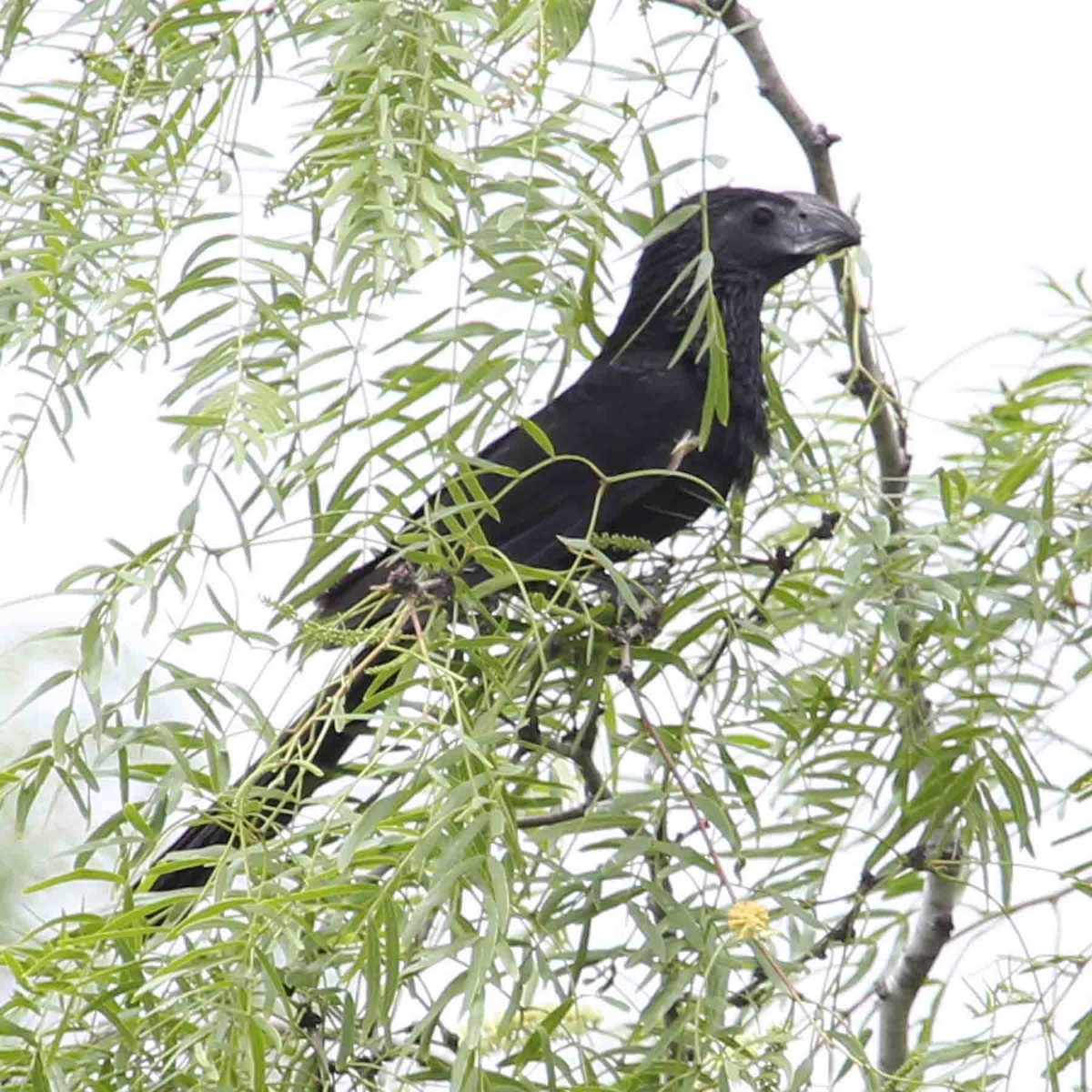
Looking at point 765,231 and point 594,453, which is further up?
point 765,231

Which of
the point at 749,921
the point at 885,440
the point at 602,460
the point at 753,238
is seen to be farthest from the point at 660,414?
the point at 749,921

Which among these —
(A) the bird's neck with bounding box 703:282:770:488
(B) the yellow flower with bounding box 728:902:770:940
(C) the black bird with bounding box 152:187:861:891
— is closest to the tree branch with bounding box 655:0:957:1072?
(C) the black bird with bounding box 152:187:861:891

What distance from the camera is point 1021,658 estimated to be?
157 centimetres

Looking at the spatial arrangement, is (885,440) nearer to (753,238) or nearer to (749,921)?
(753,238)

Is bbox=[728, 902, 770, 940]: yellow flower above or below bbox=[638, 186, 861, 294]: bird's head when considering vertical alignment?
below

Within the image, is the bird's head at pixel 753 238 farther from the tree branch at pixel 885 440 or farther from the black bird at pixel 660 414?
the tree branch at pixel 885 440

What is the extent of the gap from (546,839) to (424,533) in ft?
0.86

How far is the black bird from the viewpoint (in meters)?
2.24

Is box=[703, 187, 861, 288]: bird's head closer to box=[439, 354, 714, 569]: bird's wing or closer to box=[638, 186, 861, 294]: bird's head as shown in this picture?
box=[638, 186, 861, 294]: bird's head

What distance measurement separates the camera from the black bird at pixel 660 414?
2.24 meters

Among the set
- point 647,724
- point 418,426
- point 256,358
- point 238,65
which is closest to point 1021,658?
point 647,724

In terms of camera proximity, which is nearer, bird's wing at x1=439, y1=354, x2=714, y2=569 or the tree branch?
the tree branch

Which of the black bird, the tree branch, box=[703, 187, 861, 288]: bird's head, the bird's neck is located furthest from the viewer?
box=[703, 187, 861, 288]: bird's head

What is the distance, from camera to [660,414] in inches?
94.7
